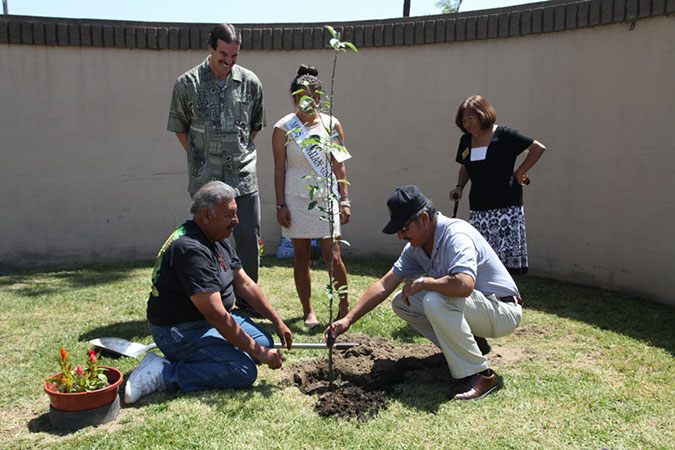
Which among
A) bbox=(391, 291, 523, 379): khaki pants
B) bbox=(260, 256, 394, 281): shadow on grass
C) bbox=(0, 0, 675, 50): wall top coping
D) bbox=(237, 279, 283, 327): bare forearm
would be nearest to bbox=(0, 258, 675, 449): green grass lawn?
bbox=(391, 291, 523, 379): khaki pants

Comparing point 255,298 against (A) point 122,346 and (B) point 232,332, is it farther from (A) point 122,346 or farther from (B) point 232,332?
(A) point 122,346

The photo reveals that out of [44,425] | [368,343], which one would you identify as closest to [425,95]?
[368,343]

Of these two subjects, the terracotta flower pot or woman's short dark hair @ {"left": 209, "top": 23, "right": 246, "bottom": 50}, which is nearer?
the terracotta flower pot

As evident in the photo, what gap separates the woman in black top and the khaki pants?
95 cm

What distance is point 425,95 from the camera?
22.4 feet

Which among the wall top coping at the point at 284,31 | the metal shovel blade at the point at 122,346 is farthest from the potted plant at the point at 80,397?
the wall top coping at the point at 284,31

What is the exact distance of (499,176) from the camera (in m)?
4.25

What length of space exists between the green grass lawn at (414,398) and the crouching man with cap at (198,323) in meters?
0.10

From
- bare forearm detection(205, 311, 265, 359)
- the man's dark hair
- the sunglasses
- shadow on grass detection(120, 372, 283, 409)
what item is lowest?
shadow on grass detection(120, 372, 283, 409)

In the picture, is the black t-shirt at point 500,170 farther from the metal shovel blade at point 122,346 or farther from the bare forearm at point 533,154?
the metal shovel blade at point 122,346

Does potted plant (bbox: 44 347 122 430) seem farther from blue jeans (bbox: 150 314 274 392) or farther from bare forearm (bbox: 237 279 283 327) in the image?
bare forearm (bbox: 237 279 283 327)

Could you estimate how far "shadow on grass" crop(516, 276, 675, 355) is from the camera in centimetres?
430

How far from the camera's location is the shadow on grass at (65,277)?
5730 millimetres

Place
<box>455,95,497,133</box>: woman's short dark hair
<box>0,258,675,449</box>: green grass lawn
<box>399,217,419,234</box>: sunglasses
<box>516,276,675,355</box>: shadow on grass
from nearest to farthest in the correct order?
<box>0,258,675,449</box>: green grass lawn < <box>399,217,419,234</box>: sunglasses < <box>455,95,497,133</box>: woman's short dark hair < <box>516,276,675,355</box>: shadow on grass
